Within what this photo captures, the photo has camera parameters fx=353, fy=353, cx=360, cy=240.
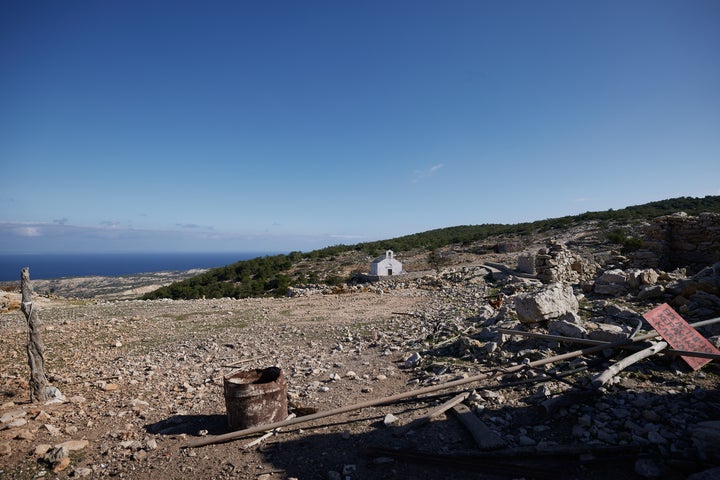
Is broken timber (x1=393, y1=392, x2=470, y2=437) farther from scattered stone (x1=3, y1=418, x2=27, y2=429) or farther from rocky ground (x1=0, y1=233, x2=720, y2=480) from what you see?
scattered stone (x1=3, y1=418, x2=27, y2=429)

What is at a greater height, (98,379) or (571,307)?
(571,307)

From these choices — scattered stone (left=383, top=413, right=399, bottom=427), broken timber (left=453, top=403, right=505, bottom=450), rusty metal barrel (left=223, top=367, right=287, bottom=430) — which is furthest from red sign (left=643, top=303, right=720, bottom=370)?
rusty metal barrel (left=223, top=367, right=287, bottom=430)

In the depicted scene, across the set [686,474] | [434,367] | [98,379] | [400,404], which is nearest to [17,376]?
[98,379]

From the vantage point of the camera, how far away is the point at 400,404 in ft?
17.7

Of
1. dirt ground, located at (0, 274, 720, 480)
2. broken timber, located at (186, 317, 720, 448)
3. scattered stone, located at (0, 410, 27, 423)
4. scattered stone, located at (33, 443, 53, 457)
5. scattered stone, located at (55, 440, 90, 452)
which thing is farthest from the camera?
scattered stone, located at (0, 410, 27, 423)

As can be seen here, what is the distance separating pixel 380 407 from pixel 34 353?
5726 mm

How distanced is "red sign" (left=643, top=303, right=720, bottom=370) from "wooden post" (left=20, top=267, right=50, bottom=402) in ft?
31.5

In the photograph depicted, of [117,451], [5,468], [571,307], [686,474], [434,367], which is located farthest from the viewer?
[571,307]

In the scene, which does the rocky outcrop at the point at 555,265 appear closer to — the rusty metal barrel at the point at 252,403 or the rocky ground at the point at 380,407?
the rocky ground at the point at 380,407

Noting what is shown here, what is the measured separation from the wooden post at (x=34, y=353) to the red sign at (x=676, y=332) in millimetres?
9608

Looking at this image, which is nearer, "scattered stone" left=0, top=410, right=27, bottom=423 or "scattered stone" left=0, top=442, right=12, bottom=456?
"scattered stone" left=0, top=442, right=12, bottom=456

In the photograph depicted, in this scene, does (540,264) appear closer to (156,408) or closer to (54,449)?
(156,408)

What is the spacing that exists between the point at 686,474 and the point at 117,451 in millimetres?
6280

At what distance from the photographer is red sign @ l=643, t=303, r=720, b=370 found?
5422 mm
